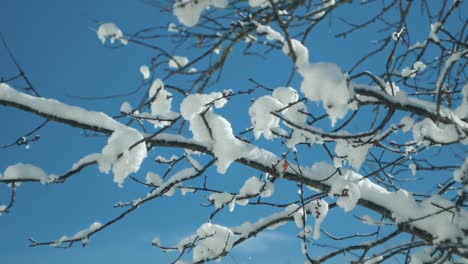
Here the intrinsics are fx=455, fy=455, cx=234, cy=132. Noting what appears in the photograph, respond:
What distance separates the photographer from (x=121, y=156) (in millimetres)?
2684

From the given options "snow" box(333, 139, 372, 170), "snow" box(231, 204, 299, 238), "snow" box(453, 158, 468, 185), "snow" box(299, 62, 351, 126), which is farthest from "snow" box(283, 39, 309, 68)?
"snow" box(231, 204, 299, 238)

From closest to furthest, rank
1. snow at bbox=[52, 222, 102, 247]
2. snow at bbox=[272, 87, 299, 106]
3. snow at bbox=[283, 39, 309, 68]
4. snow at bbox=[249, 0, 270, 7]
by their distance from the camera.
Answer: snow at bbox=[283, 39, 309, 68] < snow at bbox=[249, 0, 270, 7] < snow at bbox=[272, 87, 299, 106] < snow at bbox=[52, 222, 102, 247]

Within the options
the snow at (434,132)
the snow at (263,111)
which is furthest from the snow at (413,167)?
the snow at (263,111)

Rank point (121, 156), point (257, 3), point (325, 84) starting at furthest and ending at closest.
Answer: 1. point (121, 156)
2. point (257, 3)
3. point (325, 84)

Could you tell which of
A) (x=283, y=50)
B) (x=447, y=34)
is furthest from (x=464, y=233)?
(x=283, y=50)

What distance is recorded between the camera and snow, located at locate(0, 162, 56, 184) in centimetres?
302

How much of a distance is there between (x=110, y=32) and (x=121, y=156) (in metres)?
0.74

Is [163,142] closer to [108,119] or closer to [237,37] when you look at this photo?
[108,119]

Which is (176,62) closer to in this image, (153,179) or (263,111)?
(263,111)

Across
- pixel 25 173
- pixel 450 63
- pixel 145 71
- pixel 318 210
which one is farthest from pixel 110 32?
pixel 318 210

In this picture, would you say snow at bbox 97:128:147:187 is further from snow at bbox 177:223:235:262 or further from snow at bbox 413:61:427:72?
snow at bbox 413:61:427:72

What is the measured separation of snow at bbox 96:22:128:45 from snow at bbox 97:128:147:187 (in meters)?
0.62

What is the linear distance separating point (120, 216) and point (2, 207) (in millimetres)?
877

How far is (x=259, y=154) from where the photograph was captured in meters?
3.29
